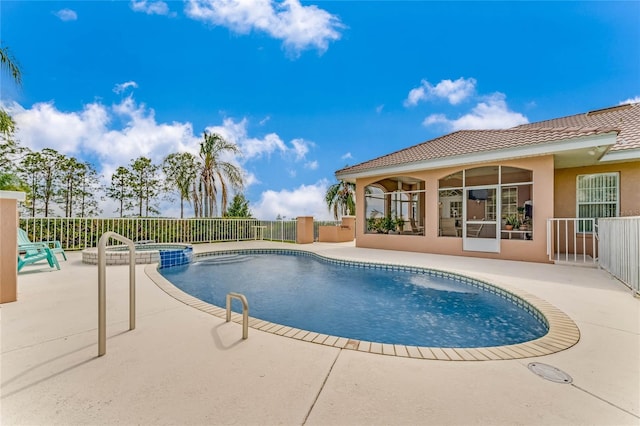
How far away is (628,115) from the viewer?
11320 millimetres

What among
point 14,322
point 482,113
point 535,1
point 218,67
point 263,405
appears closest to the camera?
point 263,405

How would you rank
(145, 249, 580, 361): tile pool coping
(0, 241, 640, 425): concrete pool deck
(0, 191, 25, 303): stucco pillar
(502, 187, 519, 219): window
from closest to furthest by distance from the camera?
(0, 241, 640, 425): concrete pool deck < (145, 249, 580, 361): tile pool coping < (0, 191, 25, 303): stucco pillar < (502, 187, 519, 219): window

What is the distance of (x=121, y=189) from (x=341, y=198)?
549 inches

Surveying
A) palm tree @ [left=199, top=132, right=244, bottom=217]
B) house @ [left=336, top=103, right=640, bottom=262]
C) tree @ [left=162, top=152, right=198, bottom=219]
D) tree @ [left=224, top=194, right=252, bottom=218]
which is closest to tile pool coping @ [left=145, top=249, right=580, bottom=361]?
house @ [left=336, top=103, right=640, bottom=262]

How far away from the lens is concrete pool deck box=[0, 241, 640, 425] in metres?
1.78

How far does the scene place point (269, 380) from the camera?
84.7 inches

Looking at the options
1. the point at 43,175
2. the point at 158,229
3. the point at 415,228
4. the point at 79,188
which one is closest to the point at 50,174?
the point at 43,175

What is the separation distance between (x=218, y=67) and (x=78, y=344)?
1606 centimetres

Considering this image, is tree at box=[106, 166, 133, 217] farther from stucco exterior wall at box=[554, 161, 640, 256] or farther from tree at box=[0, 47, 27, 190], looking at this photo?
stucco exterior wall at box=[554, 161, 640, 256]

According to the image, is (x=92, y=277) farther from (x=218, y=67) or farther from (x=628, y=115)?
(x=628, y=115)

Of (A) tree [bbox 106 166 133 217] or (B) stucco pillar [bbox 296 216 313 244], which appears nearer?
(B) stucco pillar [bbox 296 216 313 244]

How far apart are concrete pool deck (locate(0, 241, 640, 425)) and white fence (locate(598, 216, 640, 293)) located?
74.5 inches

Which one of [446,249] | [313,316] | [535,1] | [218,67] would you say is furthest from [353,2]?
[313,316]

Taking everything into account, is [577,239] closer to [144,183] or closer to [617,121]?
[617,121]
